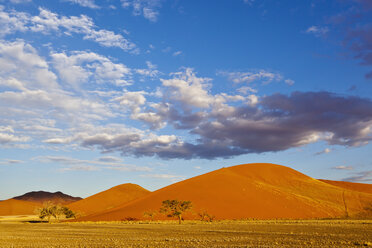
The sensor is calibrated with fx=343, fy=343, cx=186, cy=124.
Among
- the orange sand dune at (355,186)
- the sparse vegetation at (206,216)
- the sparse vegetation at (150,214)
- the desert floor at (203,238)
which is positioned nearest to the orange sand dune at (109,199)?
the sparse vegetation at (150,214)

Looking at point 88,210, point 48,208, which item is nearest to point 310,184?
point 48,208

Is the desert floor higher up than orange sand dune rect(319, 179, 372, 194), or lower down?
lower down

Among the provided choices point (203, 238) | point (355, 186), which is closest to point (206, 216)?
point (203, 238)

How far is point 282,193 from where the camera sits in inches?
3327

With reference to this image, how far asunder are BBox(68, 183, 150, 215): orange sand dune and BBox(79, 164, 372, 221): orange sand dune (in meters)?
53.3

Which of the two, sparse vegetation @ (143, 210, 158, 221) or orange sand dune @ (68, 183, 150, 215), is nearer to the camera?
sparse vegetation @ (143, 210, 158, 221)

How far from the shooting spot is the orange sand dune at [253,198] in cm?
7244

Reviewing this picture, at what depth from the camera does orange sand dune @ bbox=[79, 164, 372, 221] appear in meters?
72.4

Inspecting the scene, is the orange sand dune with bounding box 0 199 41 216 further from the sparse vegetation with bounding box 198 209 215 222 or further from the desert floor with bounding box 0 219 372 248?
the desert floor with bounding box 0 219 372 248

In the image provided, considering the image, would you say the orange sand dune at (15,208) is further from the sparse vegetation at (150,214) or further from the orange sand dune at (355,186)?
the orange sand dune at (355,186)

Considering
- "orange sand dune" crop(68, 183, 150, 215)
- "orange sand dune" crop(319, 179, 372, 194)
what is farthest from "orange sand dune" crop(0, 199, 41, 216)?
"orange sand dune" crop(319, 179, 372, 194)

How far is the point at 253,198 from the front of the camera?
80562 millimetres

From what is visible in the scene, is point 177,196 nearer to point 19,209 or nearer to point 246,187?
point 246,187

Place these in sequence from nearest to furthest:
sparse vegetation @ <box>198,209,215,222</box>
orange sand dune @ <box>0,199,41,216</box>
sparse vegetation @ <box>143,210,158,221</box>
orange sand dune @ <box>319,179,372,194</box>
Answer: sparse vegetation @ <box>198,209,215,222</box>, sparse vegetation @ <box>143,210,158,221</box>, orange sand dune @ <box>319,179,372,194</box>, orange sand dune @ <box>0,199,41,216</box>
